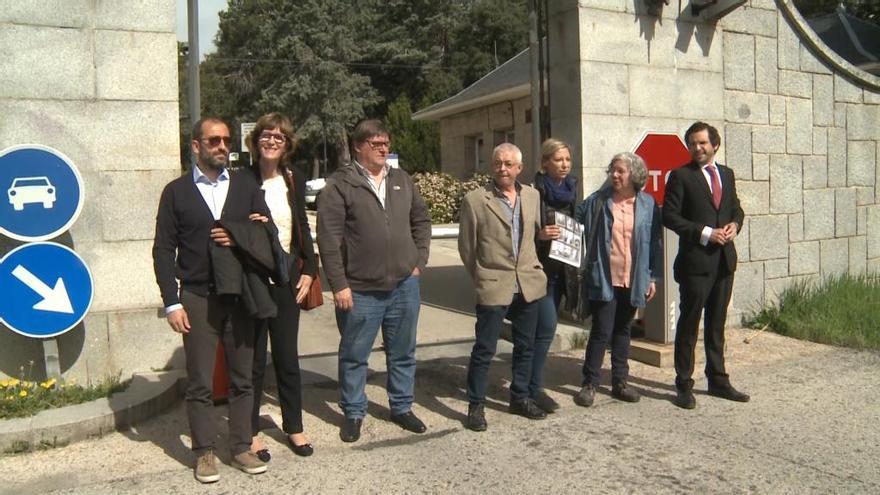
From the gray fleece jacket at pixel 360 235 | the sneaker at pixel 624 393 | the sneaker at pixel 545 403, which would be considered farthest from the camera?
the sneaker at pixel 624 393

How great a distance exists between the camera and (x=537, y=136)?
24.7 feet

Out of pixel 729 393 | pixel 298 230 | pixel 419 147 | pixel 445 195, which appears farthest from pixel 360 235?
pixel 419 147

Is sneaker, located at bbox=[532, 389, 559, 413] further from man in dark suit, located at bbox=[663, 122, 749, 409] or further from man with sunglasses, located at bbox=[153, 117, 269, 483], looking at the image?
man with sunglasses, located at bbox=[153, 117, 269, 483]

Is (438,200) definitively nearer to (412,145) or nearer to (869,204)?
(412,145)

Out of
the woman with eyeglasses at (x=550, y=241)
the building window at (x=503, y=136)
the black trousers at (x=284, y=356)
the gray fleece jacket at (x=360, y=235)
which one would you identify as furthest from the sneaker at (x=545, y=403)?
the building window at (x=503, y=136)

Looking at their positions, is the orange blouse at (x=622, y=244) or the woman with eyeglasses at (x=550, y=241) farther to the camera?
the orange blouse at (x=622, y=244)

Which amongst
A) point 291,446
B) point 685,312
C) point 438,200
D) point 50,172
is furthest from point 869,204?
point 438,200

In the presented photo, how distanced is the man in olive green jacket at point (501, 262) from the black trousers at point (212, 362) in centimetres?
142

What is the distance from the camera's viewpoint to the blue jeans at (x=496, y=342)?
4.80 m

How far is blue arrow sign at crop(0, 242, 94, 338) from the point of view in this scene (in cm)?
468

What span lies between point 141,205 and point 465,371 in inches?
107

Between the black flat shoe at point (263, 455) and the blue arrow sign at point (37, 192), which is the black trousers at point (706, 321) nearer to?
the black flat shoe at point (263, 455)

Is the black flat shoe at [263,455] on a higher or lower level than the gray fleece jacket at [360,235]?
lower

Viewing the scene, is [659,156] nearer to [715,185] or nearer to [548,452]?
[715,185]
